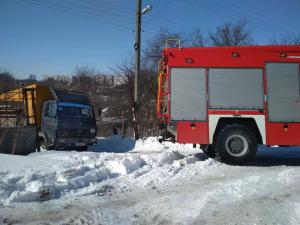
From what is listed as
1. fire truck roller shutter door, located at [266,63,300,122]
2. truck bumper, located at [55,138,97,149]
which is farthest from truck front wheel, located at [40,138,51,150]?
fire truck roller shutter door, located at [266,63,300,122]

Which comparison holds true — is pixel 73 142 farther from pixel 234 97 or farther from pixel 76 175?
pixel 76 175

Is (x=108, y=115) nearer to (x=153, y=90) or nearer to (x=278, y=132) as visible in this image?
(x=153, y=90)

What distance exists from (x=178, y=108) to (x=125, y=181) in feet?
12.3

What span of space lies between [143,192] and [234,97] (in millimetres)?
4995

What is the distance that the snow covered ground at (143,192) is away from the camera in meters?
5.73

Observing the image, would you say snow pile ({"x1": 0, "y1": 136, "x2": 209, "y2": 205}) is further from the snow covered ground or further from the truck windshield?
the truck windshield

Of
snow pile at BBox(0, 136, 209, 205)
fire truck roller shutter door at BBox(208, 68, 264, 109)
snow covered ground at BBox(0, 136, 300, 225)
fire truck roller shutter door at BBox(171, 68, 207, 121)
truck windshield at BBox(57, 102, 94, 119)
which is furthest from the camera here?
truck windshield at BBox(57, 102, 94, 119)

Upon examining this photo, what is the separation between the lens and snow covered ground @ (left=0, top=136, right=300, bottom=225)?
573 cm

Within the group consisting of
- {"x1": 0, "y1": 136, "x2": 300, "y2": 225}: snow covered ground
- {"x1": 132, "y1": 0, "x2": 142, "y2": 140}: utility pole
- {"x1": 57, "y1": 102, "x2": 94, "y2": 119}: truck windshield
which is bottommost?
{"x1": 0, "y1": 136, "x2": 300, "y2": 225}: snow covered ground

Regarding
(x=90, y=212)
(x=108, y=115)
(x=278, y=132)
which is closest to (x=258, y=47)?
(x=278, y=132)

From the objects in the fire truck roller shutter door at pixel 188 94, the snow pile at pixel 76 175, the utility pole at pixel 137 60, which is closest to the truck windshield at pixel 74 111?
the utility pole at pixel 137 60

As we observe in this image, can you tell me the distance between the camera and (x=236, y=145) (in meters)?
11.3

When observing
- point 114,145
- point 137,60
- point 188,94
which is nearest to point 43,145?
point 114,145

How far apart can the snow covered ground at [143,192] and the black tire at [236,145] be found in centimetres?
39
